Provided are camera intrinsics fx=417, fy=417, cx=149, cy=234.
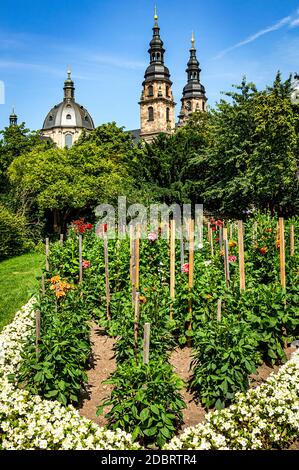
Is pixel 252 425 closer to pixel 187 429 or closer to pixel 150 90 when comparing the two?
pixel 187 429

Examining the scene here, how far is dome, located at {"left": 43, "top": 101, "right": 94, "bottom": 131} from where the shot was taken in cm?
7181

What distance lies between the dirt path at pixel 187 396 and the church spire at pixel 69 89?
7320 centimetres

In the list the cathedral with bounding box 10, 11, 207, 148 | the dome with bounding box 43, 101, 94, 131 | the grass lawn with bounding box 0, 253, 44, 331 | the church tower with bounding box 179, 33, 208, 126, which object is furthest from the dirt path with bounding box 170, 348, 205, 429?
the dome with bounding box 43, 101, 94, 131

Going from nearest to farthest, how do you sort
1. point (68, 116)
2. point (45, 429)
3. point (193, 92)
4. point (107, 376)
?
point (45, 429) → point (107, 376) → point (193, 92) → point (68, 116)

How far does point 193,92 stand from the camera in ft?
195

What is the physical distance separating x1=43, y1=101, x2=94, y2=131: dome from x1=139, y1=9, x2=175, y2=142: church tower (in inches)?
892

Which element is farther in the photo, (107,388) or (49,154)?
(49,154)

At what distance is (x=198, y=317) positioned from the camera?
5.58m

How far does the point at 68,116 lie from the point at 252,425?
241ft

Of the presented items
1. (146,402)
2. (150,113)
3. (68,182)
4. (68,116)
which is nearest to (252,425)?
(146,402)

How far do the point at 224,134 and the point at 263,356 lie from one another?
51.3 feet

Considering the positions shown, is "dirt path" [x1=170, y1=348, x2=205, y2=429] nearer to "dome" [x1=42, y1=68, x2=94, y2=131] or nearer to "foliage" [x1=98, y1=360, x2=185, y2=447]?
"foliage" [x1=98, y1=360, x2=185, y2=447]
